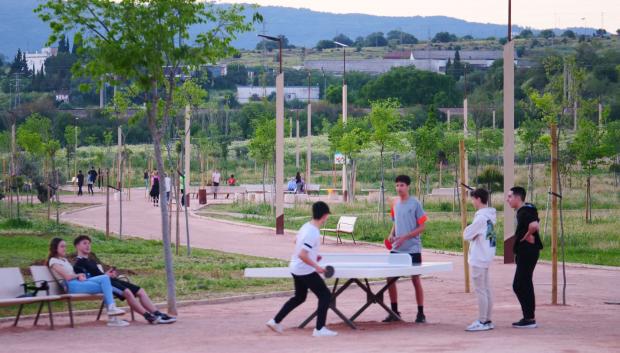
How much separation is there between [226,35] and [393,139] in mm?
22821

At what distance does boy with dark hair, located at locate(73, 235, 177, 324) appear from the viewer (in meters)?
15.0

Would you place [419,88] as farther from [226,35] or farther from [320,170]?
[226,35]

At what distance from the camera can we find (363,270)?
1393cm

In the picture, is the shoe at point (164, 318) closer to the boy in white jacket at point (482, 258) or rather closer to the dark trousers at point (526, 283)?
the boy in white jacket at point (482, 258)

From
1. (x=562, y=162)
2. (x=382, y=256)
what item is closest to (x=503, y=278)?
(x=382, y=256)

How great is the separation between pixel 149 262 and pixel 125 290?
8.04 metres

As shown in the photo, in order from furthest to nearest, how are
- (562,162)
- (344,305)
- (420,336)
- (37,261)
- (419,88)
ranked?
(419,88) < (562,162) < (37,261) < (344,305) < (420,336)

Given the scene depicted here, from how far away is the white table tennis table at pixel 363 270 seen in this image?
547 inches

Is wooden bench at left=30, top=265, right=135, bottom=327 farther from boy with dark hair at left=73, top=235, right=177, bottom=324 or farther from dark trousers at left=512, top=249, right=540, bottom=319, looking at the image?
dark trousers at left=512, top=249, right=540, bottom=319

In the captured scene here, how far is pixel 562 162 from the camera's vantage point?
39344 mm

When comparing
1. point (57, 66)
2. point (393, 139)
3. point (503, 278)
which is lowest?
point (503, 278)

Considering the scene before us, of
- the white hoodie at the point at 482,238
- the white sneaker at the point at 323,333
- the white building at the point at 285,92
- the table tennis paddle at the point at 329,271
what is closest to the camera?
the table tennis paddle at the point at 329,271

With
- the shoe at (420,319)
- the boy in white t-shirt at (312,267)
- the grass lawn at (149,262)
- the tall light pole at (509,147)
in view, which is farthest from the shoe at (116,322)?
the tall light pole at (509,147)

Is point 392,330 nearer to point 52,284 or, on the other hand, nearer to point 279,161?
point 52,284
